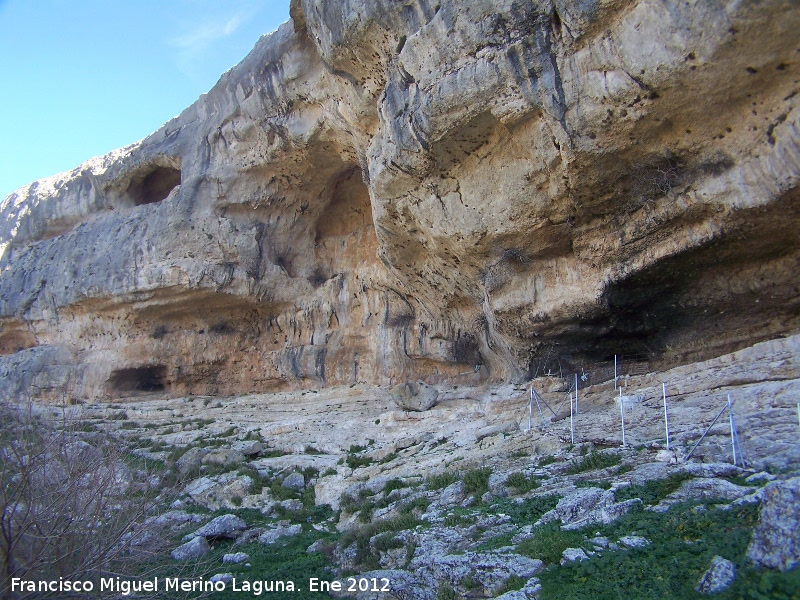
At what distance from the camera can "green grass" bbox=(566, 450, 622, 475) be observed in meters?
8.59

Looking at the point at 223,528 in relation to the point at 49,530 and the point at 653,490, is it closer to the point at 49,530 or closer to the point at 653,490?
the point at 49,530

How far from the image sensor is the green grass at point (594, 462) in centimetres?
859

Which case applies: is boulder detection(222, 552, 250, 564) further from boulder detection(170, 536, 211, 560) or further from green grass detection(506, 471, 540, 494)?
green grass detection(506, 471, 540, 494)

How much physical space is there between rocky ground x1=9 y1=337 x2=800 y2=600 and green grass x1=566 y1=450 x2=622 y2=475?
1.1 inches

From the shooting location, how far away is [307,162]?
19.9 m

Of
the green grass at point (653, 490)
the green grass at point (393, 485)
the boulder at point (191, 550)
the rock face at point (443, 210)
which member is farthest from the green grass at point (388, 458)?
the green grass at point (653, 490)

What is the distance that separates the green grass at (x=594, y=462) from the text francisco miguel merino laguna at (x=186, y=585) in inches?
127

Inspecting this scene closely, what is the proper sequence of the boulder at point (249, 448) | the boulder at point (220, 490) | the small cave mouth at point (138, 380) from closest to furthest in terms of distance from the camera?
the boulder at point (220, 490) < the boulder at point (249, 448) < the small cave mouth at point (138, 380)

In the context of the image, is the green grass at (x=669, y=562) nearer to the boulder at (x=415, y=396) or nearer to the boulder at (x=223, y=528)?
the boulder at (x=223, y=528)

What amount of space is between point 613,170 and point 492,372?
7668 mm

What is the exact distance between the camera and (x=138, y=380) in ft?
78.6

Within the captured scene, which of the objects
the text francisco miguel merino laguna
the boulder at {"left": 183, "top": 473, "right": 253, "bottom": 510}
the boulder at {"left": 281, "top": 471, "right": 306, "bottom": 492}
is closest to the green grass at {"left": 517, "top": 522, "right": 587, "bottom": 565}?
the text francisco miguel merino laguna

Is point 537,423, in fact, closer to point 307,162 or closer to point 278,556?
point 278,556

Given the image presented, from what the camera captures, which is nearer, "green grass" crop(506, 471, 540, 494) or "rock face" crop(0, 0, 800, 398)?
"green grass" crop(506, 471, 540, 494)
